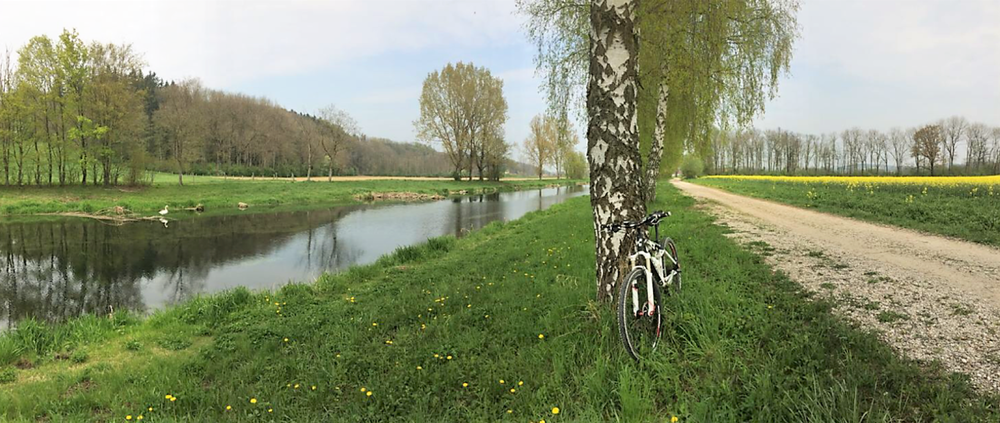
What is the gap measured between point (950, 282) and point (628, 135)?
15.2 feet

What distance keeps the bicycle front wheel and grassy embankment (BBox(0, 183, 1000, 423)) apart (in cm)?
14

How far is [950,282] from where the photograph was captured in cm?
508

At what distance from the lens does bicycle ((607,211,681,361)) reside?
339 centimetres

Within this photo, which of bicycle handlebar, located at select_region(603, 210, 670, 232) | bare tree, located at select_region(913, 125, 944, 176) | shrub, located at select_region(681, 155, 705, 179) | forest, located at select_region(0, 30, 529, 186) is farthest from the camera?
shrub, located at select_region(681, 155, 705, 179)

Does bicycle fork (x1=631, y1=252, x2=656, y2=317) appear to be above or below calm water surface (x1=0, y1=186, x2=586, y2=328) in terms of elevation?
above

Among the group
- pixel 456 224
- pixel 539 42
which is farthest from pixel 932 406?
pixel 456 224

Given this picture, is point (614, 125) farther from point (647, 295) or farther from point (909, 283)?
point (909, 283)

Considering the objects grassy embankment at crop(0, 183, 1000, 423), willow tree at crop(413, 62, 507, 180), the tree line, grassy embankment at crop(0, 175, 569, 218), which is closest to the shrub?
the tree line

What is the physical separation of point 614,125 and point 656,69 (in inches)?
371

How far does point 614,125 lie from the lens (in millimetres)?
4098

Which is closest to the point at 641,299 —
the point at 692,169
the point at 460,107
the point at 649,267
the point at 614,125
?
the point at 649,267

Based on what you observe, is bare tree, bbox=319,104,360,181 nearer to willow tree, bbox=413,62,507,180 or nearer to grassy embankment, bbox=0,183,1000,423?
willow tree, bbox=413,62,507,180

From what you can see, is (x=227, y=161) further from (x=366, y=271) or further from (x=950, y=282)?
(x=950, y=282)

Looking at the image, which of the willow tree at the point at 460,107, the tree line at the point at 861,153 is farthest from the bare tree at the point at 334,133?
the tree line at the point at 861,153
